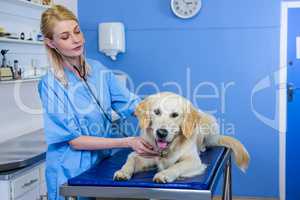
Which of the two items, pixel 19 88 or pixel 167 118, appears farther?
pixel 19 88

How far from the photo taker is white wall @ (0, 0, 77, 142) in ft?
8.12

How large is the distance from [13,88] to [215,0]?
174 centimetres

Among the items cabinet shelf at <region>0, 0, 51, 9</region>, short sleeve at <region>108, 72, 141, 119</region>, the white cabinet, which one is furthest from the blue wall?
short sleeve at <region>108, 72, 141, 119</region>

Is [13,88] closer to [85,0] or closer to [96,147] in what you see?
[85,0]

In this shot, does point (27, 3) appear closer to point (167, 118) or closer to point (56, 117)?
point (56, 117)

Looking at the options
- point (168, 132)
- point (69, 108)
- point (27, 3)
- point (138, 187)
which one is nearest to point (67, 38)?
point (69, 108)

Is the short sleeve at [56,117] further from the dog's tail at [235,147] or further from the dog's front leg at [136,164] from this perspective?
the dog's tail at [235,147]

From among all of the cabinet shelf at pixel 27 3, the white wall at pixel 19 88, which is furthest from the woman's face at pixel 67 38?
the cabinet shelf at pixel 27 3

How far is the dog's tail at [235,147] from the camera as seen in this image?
172 centimetres

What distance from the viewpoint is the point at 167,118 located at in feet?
4.65

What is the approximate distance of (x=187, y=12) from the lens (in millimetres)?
3203

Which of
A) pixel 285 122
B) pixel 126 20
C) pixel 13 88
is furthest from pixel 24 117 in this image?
pixel 285 122

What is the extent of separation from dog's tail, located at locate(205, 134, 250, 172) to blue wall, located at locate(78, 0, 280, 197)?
4.83 ft

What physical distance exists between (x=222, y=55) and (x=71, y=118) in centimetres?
204
